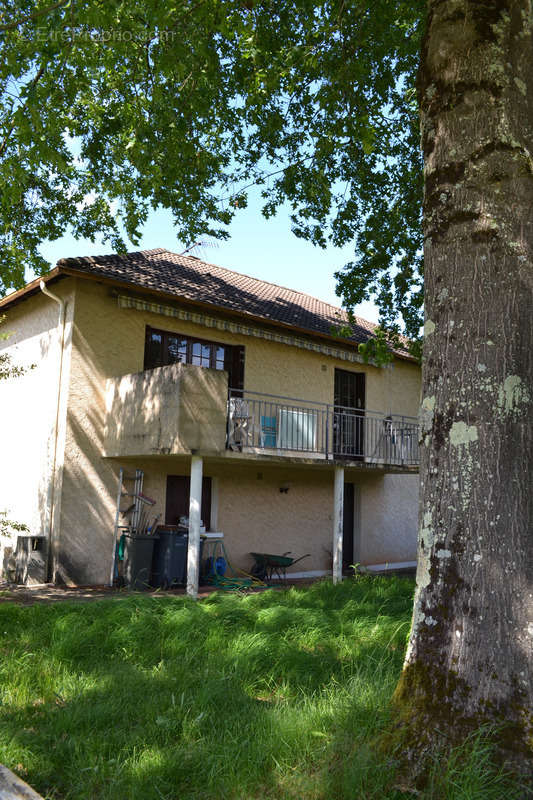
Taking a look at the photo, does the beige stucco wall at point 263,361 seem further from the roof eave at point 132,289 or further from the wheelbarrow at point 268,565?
the wheelbarrow at point 268,565

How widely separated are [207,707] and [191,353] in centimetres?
991

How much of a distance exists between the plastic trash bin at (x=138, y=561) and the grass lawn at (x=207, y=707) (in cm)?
440

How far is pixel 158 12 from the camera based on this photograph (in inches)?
215

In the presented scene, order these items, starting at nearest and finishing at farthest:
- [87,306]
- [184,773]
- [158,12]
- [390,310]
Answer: [184,773], [158,12], [390,310], [87,306]

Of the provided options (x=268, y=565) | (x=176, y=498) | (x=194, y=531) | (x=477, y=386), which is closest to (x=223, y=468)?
(x=176, y=498)

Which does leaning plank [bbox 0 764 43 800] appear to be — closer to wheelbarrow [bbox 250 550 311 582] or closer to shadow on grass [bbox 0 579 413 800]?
shadow on grass [bbox 0 579 413 800]

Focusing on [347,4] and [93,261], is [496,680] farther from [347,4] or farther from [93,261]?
[93,261]

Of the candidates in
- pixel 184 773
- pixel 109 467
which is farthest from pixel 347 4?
pixel 109 467

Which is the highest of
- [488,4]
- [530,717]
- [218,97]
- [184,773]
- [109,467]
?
[218,97]

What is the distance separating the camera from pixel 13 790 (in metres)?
2.49

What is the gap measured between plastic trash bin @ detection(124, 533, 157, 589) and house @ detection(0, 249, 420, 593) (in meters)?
0.63

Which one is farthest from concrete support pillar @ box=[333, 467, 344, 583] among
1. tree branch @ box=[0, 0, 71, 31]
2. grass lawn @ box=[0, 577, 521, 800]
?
tree branch @ box=[0, 0, 71, 31]

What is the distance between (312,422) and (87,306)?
18.2 ft

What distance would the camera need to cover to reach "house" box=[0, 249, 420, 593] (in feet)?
36.4
